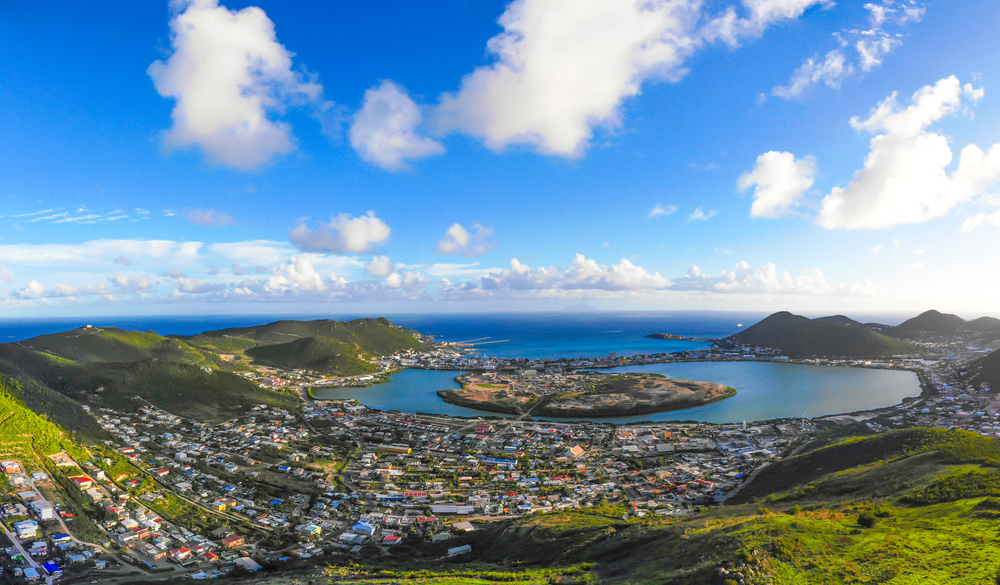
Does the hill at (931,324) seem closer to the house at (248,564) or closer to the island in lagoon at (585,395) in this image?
the island in lagoon at (585,395)

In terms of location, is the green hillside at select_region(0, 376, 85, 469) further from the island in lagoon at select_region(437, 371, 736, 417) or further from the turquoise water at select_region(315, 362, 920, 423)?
the island in lagoon at select_region(437, 371, 736, 417)

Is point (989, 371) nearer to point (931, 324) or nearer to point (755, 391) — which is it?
point (755, 391)

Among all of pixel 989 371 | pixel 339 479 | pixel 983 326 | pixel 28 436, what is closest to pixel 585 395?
pixel 339 479

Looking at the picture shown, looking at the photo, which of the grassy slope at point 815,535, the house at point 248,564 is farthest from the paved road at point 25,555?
the grassy slope at point 815,535

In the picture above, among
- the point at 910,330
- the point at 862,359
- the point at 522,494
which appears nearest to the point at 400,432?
the point at 522,494

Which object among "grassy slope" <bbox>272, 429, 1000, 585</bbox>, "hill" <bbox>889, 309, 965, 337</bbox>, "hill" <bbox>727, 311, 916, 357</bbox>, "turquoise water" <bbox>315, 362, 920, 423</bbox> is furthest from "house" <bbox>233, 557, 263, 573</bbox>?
"hill" <bbox>889, 309, 965, 337</bbox>
